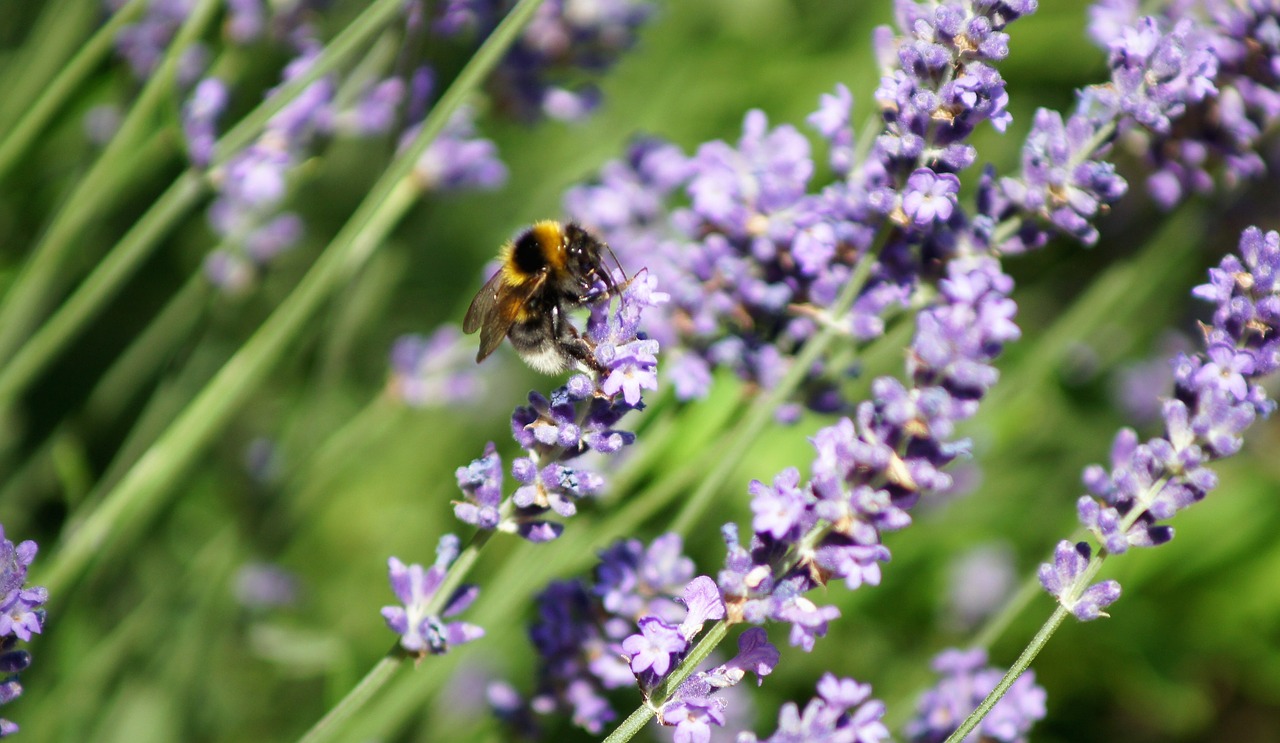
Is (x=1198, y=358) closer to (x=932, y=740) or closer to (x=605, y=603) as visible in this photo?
(x=932, y=740)

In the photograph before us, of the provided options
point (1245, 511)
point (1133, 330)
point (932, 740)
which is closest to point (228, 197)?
point (932, 740)

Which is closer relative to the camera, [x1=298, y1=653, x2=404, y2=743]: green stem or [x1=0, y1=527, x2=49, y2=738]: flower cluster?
[x1=0, y1=527, x2=49, y2=738]: flower cluster

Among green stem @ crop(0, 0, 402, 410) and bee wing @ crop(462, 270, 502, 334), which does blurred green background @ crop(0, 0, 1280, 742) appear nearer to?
green stem @ crop(0, 0, 402, 410)

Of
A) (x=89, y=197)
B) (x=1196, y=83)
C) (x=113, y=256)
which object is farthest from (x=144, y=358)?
(x=1196, y=83)

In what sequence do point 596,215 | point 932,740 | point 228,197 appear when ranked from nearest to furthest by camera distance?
point 932,740 < point 596,215 < point 228,197

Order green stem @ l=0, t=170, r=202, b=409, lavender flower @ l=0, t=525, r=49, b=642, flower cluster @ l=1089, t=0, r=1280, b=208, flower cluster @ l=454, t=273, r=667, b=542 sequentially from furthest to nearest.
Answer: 1. green stem @ l=0, t=170, r=202, b=409
2. flower cluster @ l=1089, t=0, r=1280, b=208
3. flower cluster @ l=454, t=273, r=667, b=542
4. lavender flower @ l=0, t=525, r=49, b=642

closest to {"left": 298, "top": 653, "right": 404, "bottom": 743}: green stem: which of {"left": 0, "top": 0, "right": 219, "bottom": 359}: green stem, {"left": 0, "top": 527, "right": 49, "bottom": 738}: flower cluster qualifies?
{"left": 0, "top": 527, "right": 49, "bottom": 738}: flower cluster

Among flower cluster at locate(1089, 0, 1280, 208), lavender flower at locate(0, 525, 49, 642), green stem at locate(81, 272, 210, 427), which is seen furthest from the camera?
green stem at locate(81, 272, 210, 427)
